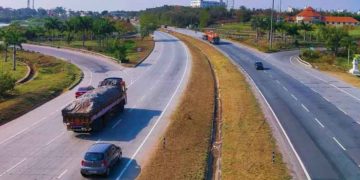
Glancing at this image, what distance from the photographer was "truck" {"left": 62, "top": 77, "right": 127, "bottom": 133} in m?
33.9

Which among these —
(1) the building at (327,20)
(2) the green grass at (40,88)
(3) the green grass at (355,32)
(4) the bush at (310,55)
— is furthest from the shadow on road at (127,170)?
(1) the building at (327,20)

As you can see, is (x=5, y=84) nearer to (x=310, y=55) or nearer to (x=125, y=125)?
(x=125, y=125)

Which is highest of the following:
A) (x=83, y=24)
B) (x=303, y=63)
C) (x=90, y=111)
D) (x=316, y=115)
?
(x=83, y=24)

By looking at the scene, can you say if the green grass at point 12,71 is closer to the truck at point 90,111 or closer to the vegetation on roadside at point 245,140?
the vegetation on roadside at point 245,140

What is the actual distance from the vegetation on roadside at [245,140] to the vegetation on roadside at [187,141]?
131cm

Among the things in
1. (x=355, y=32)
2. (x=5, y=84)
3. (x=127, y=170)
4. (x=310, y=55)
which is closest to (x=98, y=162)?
(x=127, y=170)

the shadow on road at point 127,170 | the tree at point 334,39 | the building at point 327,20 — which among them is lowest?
the shadow on road at point 127,170

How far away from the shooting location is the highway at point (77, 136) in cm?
2800

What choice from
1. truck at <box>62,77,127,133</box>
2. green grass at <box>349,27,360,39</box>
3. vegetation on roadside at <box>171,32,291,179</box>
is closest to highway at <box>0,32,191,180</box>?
truck at <box>62,77,127,133</box>

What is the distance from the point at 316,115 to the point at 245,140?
10.9 m

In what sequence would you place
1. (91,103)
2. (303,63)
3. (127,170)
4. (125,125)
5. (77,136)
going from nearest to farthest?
1. (127,170)
2. (77,136)
3. (91,103)
4. (125,125)
5. (303,63)

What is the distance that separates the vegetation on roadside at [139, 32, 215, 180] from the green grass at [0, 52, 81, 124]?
13208mm

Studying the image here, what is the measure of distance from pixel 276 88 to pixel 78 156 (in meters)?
29.9

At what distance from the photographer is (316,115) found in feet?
135
